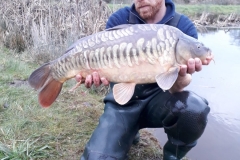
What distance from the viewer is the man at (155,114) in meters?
1.60

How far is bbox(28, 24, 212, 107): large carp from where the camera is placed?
139 cm

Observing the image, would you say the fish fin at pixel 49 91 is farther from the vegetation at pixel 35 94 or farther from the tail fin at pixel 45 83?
the vegetation at pixel 35 94

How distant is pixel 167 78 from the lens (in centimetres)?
139

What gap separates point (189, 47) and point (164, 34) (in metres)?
0.13

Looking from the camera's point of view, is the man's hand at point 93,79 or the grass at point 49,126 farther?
the grass at point 49,126

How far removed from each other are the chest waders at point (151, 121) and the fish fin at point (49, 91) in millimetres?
314

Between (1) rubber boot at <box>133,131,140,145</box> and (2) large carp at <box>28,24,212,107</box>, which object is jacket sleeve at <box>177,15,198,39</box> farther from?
(1) rubber boot at <box>133,131,140,145</box>

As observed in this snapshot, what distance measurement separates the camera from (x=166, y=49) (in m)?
1.39

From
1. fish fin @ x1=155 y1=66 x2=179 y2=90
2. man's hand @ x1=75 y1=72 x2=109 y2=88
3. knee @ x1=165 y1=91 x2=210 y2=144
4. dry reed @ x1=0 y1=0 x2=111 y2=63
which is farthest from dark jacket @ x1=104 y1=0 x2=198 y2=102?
dry reed @ x1=0 y1=0 x2=111 y2=63

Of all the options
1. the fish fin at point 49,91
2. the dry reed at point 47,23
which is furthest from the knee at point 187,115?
the dry reed at point 47,23

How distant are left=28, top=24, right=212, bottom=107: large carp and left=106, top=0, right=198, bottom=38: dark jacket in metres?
0.44

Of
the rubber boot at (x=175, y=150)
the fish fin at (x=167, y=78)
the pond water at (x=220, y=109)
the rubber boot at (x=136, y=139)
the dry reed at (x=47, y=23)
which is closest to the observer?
the fish fin at (x=167, y=78)

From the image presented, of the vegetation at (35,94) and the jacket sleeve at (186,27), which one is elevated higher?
the jacket sleeve at (186,27)

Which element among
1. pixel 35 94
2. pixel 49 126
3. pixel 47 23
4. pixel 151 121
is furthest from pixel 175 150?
pixel 47 23
